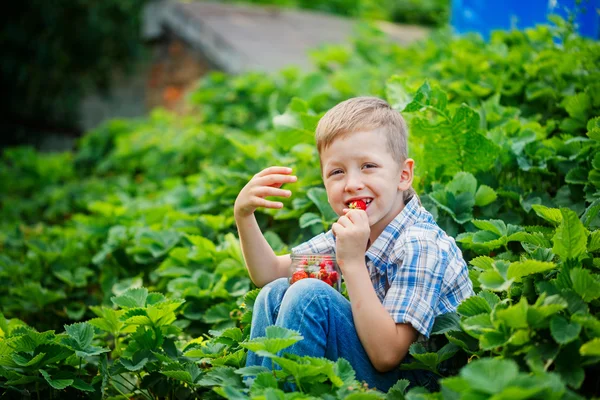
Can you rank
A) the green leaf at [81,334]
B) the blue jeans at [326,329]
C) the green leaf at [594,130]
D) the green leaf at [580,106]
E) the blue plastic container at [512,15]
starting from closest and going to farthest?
the blue jeans at [326,329]
the green leaf at [81,334]
the green leaf at [594,130]
the green leaf at [580,106]
the blue plastic container at [512,15]

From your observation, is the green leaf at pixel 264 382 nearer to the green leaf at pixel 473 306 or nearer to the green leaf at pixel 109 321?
the green leaf at pixel 473 306

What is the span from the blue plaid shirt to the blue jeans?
0.13 m

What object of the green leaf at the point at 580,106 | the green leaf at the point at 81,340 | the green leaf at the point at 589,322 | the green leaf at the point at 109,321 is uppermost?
the green leaf at the point at 580,106

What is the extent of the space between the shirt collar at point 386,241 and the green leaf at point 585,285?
1.72 ft

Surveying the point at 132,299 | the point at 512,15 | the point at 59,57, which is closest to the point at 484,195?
the point at 132,299

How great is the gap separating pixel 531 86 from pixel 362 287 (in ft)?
6.33

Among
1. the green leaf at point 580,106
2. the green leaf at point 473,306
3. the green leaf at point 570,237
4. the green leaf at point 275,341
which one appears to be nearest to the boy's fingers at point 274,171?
the green leaf at point 275,341

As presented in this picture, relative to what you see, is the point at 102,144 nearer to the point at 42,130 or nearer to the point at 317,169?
the point at 42,130

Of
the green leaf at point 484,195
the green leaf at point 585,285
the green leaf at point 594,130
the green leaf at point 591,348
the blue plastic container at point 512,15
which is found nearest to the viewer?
the green leaf at point 591,348

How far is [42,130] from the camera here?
7.48 m

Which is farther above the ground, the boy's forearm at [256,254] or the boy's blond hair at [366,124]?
the boy's blond hair at [366,124]

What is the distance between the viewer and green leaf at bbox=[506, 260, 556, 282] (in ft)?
5.30

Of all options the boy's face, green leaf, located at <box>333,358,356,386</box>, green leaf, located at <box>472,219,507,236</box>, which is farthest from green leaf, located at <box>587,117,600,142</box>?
green leaf, located at <box>333,358,356,386</box>

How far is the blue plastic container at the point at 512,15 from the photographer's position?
384 cm
